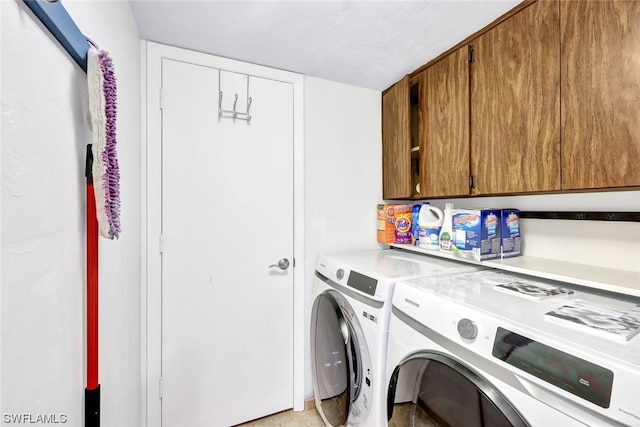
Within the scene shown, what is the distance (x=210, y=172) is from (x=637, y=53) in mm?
1875

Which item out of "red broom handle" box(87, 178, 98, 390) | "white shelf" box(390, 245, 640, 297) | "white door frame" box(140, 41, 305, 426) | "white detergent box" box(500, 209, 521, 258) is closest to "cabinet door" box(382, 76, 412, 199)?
"white detergent box" box(500, 209, 521, 258)

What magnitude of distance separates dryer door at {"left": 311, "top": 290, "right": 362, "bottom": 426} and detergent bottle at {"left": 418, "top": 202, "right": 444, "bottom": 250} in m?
0.69

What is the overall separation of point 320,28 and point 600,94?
3.94 ft

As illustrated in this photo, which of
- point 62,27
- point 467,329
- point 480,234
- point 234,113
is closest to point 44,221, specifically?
point 62,27

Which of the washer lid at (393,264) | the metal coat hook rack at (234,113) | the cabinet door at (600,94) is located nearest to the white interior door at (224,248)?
the metal coat hook rack at (234,113)

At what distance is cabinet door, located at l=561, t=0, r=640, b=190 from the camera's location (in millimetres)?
878

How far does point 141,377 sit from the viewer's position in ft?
4.96

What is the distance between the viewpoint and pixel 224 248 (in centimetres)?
170

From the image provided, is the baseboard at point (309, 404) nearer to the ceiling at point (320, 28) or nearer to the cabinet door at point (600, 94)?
the cabinet door at point (600, 94)

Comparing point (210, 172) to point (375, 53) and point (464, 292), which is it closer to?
point (375, 53)

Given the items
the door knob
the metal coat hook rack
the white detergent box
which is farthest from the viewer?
the door knob

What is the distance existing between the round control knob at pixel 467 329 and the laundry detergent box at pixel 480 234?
25.3 inches

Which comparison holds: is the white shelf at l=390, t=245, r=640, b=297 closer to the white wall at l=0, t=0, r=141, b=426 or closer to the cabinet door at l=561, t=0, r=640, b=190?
the cabinet door at l=561, t=0, r=640, b=190

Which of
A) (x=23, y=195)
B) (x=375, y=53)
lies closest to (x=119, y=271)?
(x=23, y=195)
